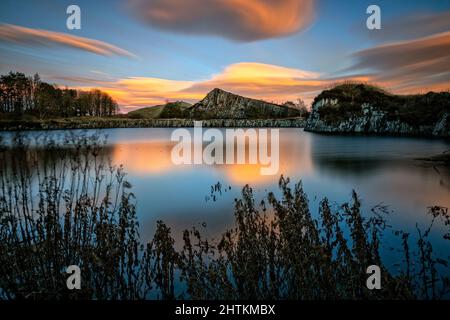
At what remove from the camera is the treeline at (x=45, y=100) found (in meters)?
29.5

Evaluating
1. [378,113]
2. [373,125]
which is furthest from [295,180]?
[378,113]

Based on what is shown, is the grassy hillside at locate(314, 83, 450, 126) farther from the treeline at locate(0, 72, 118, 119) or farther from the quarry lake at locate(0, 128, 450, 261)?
the treeline at locate(0, 72, 118, 119)

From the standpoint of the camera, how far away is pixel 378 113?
8381 centimetres

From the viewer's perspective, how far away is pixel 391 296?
5555 millimetres

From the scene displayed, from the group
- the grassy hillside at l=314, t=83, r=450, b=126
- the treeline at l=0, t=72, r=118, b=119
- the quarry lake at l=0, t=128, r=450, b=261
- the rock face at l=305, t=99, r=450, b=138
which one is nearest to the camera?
the quarry lake at l=0, t=128, r=450, b=261

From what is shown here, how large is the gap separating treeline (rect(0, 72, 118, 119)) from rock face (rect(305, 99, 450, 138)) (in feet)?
239

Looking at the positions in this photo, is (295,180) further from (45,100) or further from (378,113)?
(378,113)

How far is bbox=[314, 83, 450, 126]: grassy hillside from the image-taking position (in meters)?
70.9

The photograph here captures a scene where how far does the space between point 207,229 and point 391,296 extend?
7.72 m

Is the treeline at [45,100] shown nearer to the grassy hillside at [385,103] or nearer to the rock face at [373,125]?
the rock face at [373,125]

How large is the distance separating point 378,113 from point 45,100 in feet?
278

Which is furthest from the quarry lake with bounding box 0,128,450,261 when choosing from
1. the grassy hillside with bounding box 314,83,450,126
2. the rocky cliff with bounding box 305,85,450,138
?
the grassy hillside with bounding box 314,83,450,126

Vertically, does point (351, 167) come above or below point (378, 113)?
below
